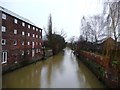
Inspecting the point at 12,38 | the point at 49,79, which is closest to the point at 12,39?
the point at 12,38

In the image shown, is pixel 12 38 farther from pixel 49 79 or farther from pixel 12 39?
pixel 49 79

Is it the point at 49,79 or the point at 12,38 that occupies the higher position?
the point at 12,38

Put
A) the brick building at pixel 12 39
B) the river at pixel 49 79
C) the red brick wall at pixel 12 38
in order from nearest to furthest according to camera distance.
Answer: the river at pixel 49 79 → the brick building at pixel 12 39 → the red brick wall at pixel 12 38

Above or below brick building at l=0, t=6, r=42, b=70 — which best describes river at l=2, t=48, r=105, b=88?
below

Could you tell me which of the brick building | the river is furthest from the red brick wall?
the river

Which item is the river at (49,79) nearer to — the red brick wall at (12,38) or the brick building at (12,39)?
the brick building at (12,39)

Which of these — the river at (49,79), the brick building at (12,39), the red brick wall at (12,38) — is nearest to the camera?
the river at (49,79)

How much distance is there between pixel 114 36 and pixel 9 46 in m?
12.6

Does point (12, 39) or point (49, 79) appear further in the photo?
point (12, 39)

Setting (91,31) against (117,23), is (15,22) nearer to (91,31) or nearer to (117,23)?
(117,23)

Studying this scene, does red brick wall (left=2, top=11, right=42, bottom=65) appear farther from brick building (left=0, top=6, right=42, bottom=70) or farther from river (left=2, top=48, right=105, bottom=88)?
river (left=2, top=48, right=105, bottom=88)

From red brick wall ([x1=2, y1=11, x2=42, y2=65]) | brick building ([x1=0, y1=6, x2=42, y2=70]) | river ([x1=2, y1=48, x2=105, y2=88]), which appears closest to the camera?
river ([x1=2, y1=48, x2=105, y2=88])

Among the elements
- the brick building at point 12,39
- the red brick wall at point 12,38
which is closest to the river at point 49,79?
the brick building at point 12,39

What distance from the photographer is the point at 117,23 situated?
9398mm
